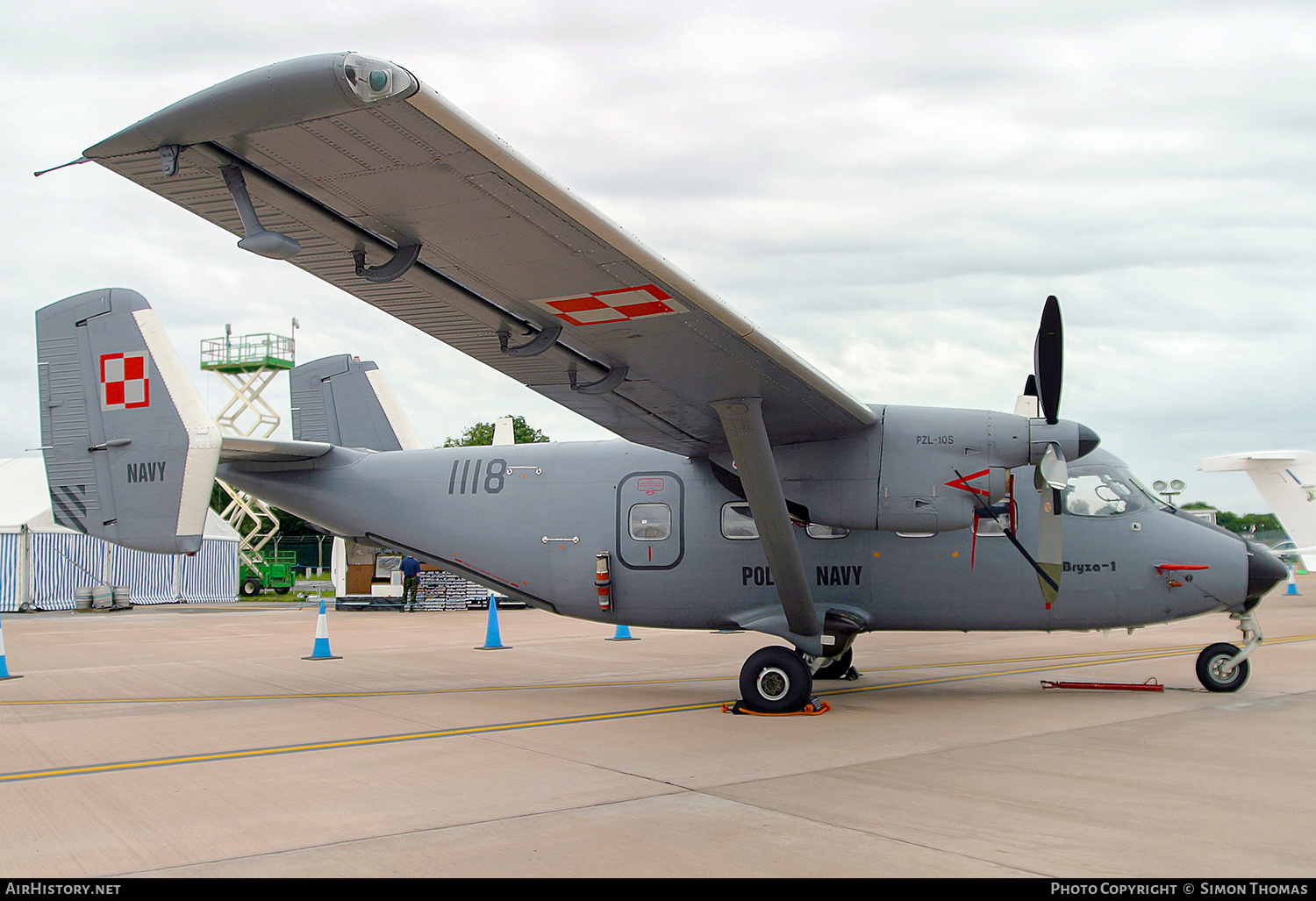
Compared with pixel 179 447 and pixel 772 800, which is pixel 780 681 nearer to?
pixel 772 800

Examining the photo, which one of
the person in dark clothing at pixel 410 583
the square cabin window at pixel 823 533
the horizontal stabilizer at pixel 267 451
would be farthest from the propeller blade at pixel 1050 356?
the person in dark clothing at pixel 410 583

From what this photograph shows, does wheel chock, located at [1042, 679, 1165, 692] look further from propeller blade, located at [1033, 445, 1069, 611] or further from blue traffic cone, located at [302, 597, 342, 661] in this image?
blue traffic cone, located at [302, 597, 342, 661]

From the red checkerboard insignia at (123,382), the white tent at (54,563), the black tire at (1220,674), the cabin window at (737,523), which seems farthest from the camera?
the white tent at (54,563)

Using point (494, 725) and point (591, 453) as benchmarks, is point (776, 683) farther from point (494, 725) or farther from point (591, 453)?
point (591, 453)

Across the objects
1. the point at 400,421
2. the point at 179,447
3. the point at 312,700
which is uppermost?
the point at 400,421

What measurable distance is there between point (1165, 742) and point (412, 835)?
20.0 feet

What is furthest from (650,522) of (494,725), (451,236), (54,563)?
(54,563)

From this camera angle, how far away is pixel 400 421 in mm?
15375

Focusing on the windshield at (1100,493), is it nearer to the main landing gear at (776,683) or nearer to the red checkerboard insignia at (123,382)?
the main landing gear at (776,683)

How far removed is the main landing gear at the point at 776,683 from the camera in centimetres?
943

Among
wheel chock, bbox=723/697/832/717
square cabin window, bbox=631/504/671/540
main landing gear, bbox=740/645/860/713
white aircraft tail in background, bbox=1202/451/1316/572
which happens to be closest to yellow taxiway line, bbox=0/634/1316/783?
wheel chock, bbox=723/697/832/717

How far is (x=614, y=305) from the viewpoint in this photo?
736cm

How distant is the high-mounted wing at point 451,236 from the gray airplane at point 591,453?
0.02 metres
